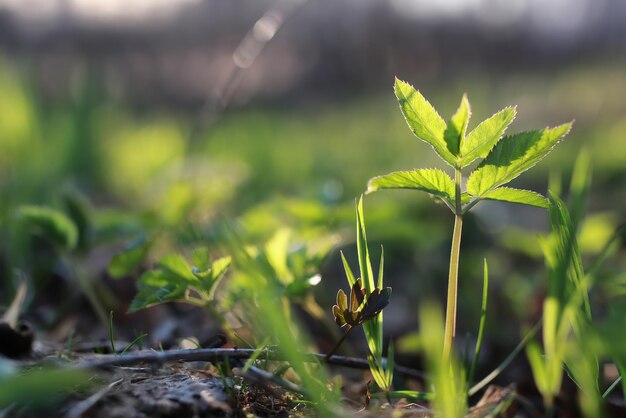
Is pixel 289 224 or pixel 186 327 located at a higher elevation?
pixel 289 224

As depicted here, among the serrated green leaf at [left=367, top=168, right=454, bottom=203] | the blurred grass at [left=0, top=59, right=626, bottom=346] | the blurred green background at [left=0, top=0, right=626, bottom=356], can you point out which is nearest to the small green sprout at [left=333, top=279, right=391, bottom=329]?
the serrated green leaf at [left=367, top=168, right=454, bottom=203]

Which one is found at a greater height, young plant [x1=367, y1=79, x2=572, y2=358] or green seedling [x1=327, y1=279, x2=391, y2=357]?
young plant [x1=367, y1=79, x2=572, y2=358]

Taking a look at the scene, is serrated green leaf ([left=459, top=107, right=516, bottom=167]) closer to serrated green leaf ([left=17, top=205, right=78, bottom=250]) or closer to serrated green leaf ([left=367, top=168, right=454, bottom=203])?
serrated green leaf ([left=367, top=168, right=454, bottom=203])

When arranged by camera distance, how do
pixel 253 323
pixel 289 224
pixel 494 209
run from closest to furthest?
pixel 253 323 → pixel 289 224 → pixel 494 209

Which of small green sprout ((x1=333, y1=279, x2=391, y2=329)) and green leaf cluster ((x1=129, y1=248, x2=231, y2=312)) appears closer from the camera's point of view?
small green sprout ((x1=333, y1=279, x2=391, y2=329))

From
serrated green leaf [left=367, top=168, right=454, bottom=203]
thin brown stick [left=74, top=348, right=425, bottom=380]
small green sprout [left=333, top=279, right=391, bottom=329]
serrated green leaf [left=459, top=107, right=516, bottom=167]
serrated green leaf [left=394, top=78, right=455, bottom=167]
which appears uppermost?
serrated green leaf [left=394, top=78, right=455, bottom=167]

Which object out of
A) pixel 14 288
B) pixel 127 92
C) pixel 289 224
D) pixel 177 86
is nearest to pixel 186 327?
pixel 14 288

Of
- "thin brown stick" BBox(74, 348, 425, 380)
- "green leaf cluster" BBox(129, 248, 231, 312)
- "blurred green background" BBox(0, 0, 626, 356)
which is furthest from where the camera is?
"blurred green background" BBox(0, 0, 626, 356)

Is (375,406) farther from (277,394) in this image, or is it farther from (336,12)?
(336,12)

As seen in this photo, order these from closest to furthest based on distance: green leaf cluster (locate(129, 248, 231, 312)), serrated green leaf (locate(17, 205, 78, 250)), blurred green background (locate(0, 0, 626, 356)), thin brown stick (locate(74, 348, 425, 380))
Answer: thin brown stick (locate(74, 348, 425, 380))
green leaf cluster (locate(129, 248, 231, 312))
serrated green leaf (locate(17, 205, 78, 250))
blurred green background (locate(0, 0, 626, 356))
